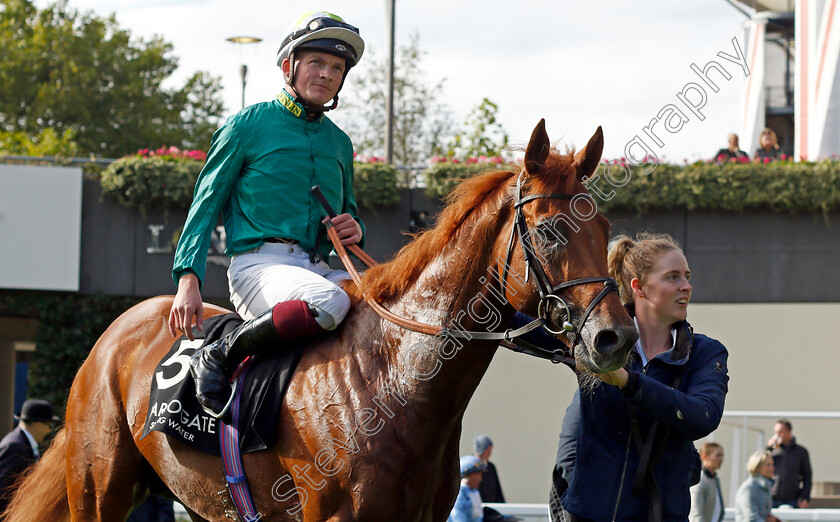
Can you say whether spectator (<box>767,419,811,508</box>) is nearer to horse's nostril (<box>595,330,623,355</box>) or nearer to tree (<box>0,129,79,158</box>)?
horse's nostril (<box>595,330,623,355</box>)

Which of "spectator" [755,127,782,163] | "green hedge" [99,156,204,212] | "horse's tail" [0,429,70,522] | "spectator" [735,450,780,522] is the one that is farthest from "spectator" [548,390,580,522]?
"spectator" [755,127,782,163]

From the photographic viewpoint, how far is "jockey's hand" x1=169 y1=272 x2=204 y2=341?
3.28 metres

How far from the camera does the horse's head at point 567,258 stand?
8.43 ft

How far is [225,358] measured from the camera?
3.21 meters

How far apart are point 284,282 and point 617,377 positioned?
1.22 m

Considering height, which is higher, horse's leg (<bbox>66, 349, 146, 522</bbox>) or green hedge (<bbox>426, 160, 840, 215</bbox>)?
green hedge (<bbox>426, 160, 840, 215</bbox>)

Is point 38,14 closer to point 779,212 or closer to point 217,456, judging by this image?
point 779,212

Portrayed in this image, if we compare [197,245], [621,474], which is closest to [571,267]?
[621,474]

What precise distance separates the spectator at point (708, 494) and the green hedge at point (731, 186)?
19.8ft

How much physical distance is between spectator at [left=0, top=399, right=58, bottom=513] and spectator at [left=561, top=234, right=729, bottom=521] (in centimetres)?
462

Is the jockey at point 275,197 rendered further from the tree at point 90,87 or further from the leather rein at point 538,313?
the tree at point 90,87

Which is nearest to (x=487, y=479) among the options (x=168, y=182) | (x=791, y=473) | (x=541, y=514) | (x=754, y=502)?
(x=541, y=514)

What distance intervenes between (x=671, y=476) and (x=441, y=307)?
0.92 m

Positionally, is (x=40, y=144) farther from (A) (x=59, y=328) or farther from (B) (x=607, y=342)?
(B) (x=607, y=342)
